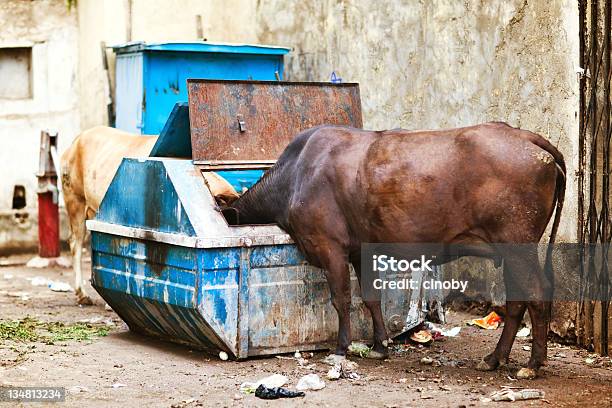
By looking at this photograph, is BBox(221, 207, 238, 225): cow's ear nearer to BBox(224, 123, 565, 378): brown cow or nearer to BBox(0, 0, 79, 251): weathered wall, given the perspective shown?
BBox(224, 123, 565, 378): brown cow

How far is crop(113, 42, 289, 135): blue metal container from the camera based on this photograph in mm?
11516

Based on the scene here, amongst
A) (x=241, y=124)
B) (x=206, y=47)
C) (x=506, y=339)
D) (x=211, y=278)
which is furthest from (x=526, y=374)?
(x=206, y=47)

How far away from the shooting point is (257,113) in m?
8.36

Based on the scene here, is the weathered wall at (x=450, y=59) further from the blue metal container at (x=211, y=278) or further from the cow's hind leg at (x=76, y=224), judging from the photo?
the cow's hind leg at (x=76, y=224)

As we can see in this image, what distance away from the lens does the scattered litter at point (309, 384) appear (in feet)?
21.9

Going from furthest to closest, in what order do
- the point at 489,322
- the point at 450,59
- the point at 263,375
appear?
the point at 450,59 → the point at 489,322 → the point at 263,375

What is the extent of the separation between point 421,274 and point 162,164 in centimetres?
214

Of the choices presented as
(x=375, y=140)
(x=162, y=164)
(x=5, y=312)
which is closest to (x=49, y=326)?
(x=5, y=312)

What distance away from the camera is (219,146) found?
8.04 m

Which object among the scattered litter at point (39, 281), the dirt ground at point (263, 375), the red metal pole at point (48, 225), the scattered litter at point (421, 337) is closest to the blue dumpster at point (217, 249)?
the scattered litter at point (421, 337)

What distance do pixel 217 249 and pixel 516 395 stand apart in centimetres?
225

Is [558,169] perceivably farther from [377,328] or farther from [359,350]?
[359,350]

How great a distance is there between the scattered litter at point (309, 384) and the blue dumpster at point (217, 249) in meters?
0.77

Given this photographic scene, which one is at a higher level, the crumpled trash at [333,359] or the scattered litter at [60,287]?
the crumpled trash at [333,359]
